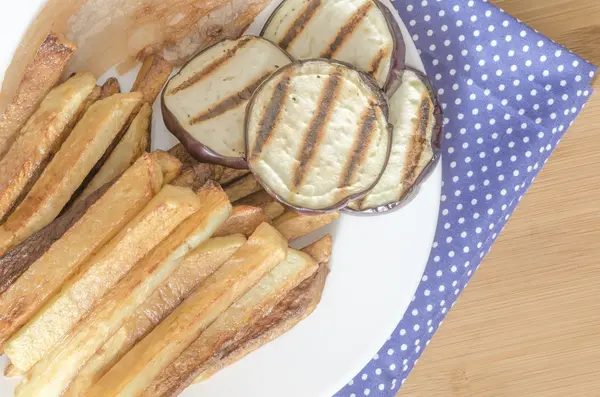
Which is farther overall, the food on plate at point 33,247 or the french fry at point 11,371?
the french fry at point 11,371

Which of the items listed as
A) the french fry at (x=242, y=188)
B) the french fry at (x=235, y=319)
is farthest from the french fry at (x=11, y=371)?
the french fry at (x=242, y=188)

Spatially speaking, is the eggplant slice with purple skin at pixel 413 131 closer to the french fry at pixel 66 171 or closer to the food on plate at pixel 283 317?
the food on plate at pixel 283 317

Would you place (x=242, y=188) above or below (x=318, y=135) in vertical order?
below

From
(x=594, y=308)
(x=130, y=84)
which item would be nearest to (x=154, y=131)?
(x=130, y=84)

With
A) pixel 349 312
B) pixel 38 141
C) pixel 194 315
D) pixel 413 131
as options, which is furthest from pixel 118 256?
pixel 413 131

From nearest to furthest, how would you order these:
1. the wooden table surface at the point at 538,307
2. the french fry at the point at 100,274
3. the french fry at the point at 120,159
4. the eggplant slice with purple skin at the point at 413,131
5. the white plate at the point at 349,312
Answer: the french fry at the point at 100,274 < the french fry at the point at 120,159 < the eggplant slice with purple skin at the point at 413,131 < the white plate at the point at 349,312 < the wooden table surface at the point at 538,307

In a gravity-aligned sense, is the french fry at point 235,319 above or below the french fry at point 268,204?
below

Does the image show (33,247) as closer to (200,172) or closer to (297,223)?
(200,172)
